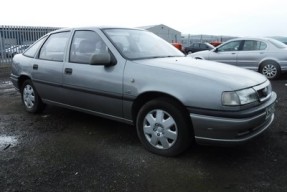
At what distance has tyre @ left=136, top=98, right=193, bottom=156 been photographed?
11.7 ft

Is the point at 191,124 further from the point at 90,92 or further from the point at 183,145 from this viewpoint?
the point at 90,92

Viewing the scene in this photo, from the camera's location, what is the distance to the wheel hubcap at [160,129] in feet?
12.0

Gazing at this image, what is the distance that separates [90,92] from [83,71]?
1.06 ft

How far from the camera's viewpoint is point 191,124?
3562 mm

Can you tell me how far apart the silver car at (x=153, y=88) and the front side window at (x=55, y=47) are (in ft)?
0.06

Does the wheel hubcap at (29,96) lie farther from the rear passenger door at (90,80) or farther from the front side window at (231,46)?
the front side window at (231,46)

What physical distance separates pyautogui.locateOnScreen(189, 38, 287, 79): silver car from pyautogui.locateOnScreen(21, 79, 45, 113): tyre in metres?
5.59

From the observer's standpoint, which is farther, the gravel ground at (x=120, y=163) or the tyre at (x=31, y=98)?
the tyre at (x=31, y=98)

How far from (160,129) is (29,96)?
304 cm

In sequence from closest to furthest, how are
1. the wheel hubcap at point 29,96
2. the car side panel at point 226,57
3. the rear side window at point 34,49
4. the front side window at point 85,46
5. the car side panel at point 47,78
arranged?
the front side window at point 85,46 → the car side panel at point 47,78 → the rear side window at point 34,49 → the wheel hubcap at point 29,96 → the car side panel at point 226,57

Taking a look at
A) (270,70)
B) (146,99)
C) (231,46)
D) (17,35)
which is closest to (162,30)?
(17,35)

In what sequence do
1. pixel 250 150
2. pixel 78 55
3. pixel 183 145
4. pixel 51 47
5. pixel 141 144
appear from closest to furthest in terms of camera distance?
pixel 183 145 → pixel 250 150 → pixel 141 144 → pixel 78 55 → pixel 51 47

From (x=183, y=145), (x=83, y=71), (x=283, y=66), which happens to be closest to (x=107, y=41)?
(x=83, y=71)

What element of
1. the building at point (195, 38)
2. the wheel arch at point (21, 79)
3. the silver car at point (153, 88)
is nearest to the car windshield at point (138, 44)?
the silver car at point (153, 88)
